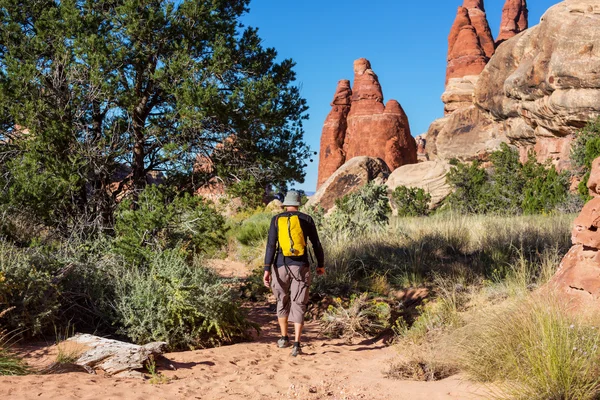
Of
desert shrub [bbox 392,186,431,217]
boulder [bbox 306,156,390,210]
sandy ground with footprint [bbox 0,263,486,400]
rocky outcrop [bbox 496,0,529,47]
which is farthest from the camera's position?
rocky outcrop [bbox 496,0,529,47]

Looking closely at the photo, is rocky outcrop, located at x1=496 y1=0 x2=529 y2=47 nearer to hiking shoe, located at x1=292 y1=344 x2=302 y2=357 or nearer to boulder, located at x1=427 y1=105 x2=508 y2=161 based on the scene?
boulder, located at x1=427 y1=105 x2=508 y2=161

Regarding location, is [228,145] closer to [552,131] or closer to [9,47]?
[9,47]

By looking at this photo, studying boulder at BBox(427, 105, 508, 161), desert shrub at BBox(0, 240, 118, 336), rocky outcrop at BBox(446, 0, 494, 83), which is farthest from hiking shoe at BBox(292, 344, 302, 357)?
rocky outcrop at BBox(446, 0, 494, 83)

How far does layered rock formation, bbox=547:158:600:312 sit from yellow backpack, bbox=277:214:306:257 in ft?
9.62

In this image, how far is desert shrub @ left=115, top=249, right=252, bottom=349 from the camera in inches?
249

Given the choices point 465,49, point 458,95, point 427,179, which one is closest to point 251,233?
point 427,179

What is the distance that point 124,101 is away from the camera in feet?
25.6

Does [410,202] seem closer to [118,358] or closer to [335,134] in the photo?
[118,358]

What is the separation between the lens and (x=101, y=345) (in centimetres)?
548

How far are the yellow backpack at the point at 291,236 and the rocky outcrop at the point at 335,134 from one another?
50687mm

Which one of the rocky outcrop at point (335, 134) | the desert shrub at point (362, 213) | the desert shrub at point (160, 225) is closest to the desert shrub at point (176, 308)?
the desert shrub at point (160, 225)

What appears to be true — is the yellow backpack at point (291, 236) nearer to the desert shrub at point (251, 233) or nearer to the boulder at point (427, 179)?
the desert shrub at point (251, 233)

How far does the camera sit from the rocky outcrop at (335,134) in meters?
58.1

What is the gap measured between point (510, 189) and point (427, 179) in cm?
723
